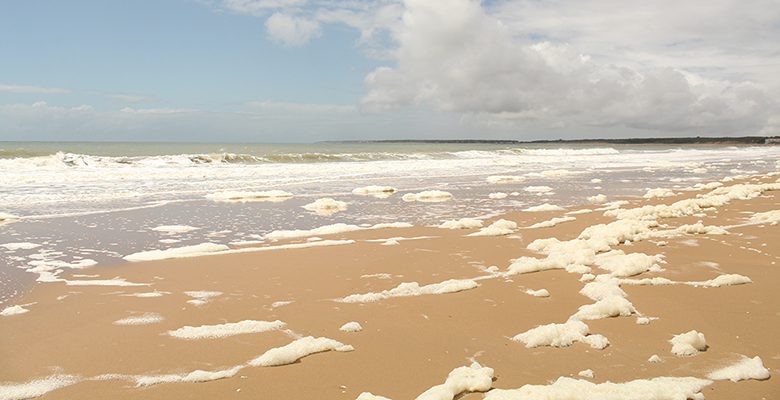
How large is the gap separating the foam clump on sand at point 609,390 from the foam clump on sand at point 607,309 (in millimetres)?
954

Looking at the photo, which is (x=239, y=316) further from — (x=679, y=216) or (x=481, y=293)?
(x=679, y=216)

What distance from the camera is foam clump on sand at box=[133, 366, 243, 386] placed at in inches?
103

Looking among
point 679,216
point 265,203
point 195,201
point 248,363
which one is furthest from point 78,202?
point 679,216

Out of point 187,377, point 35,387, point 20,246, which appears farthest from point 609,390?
point 20,246

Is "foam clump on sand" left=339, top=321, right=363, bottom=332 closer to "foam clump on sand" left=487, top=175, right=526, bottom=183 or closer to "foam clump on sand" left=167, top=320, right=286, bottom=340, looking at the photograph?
"foam clump on sand" left=167, top=320, right=286, bottom=340

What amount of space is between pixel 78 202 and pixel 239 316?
9.43m

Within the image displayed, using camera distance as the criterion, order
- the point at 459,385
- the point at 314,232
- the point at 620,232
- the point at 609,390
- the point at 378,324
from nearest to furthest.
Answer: the point at 609,390 < the point at 459,385 < the point at 378,324 < the point at 620,232 < the point at 314,232

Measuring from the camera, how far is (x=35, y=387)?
2.58m

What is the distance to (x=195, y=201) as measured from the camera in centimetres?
1088

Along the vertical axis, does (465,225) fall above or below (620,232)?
below

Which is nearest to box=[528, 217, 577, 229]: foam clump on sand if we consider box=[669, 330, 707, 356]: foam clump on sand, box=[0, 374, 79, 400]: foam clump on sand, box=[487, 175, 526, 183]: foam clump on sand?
box=[669, 330, 707, 356]: foam clump on sand

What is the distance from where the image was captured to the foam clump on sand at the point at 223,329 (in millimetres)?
3232

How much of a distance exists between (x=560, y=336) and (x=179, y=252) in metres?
4.71

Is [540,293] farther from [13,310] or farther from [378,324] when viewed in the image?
[13,310]
